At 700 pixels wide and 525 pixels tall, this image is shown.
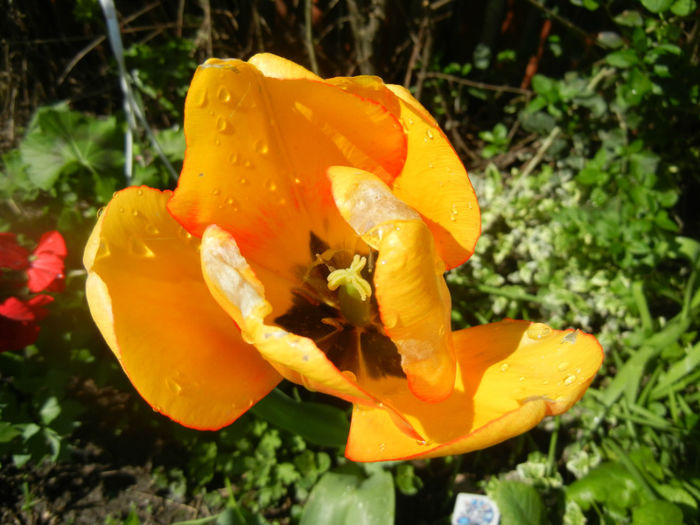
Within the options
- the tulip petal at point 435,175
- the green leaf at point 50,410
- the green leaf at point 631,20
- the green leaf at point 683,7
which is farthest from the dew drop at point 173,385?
the green leaf at point 631,20

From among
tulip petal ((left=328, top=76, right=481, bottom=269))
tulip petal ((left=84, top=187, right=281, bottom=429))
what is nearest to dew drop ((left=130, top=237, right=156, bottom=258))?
tulip petal ((left=84, top=187, right=281, bottom=429))

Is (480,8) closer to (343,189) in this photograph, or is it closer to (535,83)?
(535,83)

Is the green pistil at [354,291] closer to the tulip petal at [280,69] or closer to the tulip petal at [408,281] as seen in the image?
the tulip petal at [408,281]

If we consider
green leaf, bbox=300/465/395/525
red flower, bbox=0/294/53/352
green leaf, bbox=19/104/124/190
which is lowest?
green leaf, bbox=300/465/395/525

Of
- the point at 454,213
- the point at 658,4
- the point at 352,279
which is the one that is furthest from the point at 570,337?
the point at 658,4

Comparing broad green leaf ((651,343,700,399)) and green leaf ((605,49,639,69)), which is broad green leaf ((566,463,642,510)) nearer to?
broad green leaf ((651,343,700,399))
